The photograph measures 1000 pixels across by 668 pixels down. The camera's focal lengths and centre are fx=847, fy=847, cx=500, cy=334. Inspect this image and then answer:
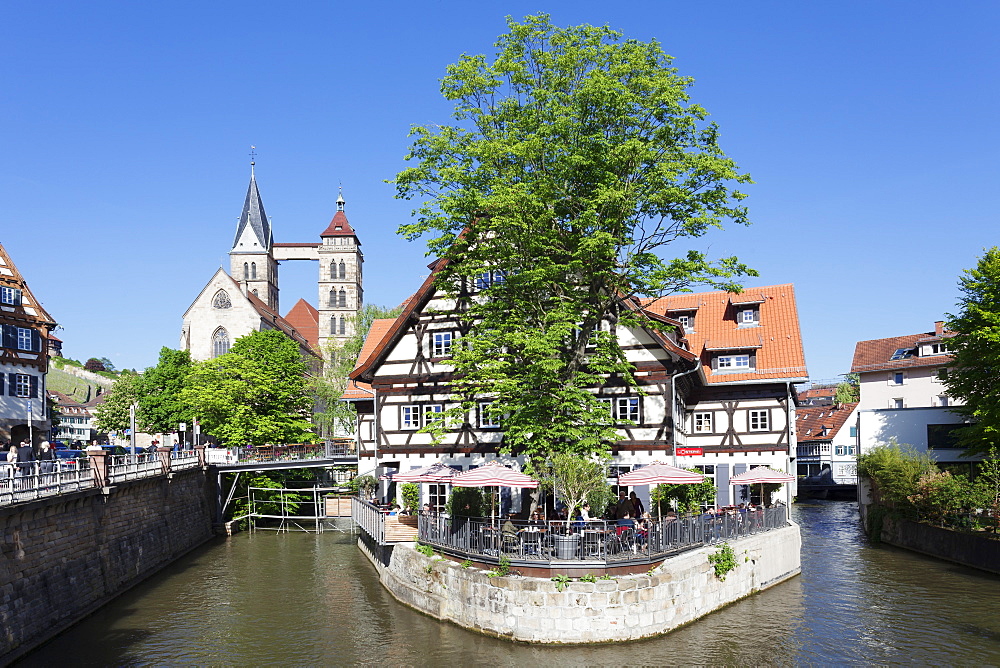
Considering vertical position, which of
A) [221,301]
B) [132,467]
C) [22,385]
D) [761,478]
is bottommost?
[761,478]

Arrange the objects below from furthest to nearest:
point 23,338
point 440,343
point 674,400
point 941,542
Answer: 1. point 23,338
2. point 440,343
3. point 941,542
4. point 674,400

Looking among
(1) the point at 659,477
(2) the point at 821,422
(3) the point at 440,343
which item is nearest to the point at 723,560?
(1) the point at 659,477

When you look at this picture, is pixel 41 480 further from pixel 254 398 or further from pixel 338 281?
pixel 338 281

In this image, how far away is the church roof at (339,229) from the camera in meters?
113

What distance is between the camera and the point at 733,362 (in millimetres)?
37812

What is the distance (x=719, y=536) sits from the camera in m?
24.6

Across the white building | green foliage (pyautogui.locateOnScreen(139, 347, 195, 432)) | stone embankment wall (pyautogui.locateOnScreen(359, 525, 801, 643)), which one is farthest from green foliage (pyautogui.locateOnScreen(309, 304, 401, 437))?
stone embankment wall (pyautogui.locateOnScreen(359, 525, 801, 643))

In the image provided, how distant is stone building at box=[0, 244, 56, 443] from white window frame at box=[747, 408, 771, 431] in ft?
121

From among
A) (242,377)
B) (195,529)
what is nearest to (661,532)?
(195,529)

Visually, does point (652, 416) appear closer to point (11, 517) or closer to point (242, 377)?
point (11, 517)

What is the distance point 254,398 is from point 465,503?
30.3m

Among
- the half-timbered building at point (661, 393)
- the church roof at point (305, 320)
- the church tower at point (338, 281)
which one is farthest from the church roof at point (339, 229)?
the half-timbered building at point (661, 393)

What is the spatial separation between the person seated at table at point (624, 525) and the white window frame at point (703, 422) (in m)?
13.9

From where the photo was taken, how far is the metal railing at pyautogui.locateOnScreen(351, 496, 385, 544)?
2795cm
